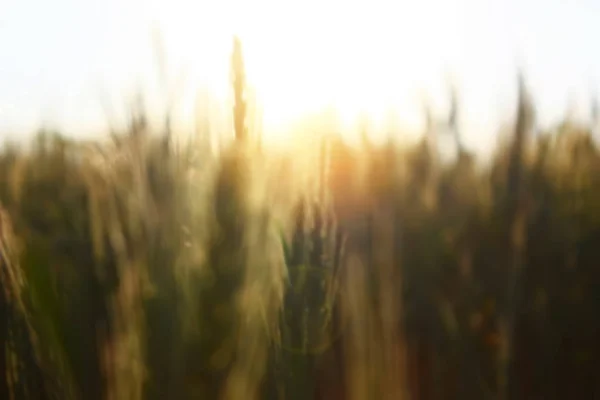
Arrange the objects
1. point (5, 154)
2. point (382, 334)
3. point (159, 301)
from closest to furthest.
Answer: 1. point (159, 301)
2. point (382, 334)
3. point (5, 154)

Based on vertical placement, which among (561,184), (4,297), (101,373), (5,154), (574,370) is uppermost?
(5,154)

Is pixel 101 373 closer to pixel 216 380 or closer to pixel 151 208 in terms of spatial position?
pixel 216 380

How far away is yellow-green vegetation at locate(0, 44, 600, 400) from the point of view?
1.15 metres

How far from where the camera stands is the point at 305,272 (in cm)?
118

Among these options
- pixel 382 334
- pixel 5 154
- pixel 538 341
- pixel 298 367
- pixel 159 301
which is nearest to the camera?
pixel 159 301

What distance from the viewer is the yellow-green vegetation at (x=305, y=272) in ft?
3.76

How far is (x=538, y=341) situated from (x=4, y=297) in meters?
1.08

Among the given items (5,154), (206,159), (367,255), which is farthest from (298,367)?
(5,154)

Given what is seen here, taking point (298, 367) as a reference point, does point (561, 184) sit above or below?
above

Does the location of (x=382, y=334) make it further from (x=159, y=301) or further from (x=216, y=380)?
(x=159, y=301)

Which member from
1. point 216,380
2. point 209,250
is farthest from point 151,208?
point 216,380

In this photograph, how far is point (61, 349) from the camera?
1.32m

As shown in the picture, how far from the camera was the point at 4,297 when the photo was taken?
1548 mm

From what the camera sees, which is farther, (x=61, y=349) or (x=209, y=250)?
(x=61, y=349)
